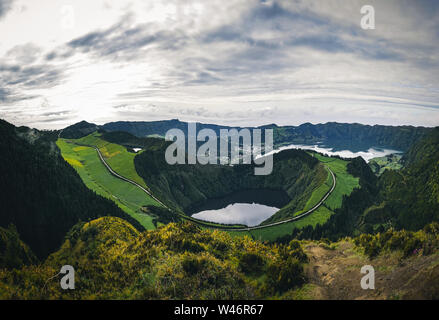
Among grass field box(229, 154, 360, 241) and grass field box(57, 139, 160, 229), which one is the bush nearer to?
grass field box(229, 154, 360, 241)

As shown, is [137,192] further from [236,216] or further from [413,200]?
[413,200]

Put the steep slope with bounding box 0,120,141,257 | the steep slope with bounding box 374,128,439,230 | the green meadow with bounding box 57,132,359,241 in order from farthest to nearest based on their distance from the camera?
1. the steep slope with bounding box 374,128,439,230
2. the green meadow with bounding box 57,132,359,241
3. the steep slope with bounding box 0,120,141,257

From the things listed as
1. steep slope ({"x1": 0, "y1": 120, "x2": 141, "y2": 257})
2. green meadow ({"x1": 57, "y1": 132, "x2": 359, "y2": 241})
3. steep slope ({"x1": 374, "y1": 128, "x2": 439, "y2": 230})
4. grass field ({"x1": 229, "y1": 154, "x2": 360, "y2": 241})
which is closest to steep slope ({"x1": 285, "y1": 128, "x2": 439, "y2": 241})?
steep slope ({"x1": 374, "y1": 128, "x2": 439, "y2": 230})

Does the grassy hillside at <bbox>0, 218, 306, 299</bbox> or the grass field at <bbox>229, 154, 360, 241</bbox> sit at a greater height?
the grassy hillside at <bbox>0, 218, 306, 299</bbox>

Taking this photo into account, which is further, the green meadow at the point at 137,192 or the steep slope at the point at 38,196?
the green meadow at the point at 137,192

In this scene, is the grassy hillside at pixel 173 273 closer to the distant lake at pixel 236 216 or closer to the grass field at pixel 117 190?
the grass field at pixel 117 190

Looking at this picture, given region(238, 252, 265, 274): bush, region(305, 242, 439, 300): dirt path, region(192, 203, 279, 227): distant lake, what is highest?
region(305, 242, 439, 300): dirt path

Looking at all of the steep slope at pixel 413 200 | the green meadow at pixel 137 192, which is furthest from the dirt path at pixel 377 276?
the steep slope at pixel 413 200

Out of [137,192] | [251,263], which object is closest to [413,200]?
[251,263]
